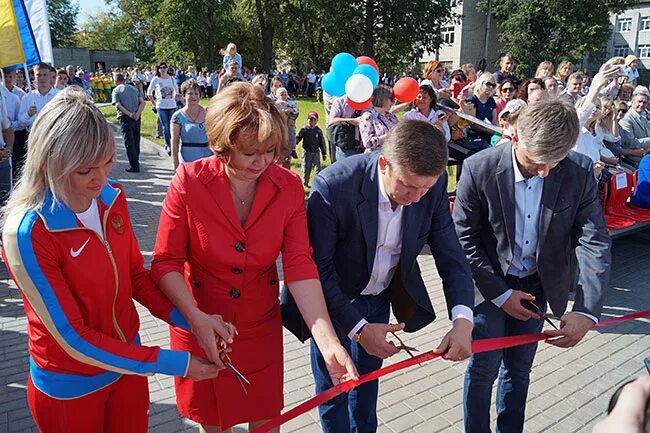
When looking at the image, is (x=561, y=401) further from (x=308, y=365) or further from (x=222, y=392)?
(x=222, y=392)

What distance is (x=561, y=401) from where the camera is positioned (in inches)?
139

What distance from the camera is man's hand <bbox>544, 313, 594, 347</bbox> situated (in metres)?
2.47

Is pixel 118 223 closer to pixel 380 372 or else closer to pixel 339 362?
pixel 339 362

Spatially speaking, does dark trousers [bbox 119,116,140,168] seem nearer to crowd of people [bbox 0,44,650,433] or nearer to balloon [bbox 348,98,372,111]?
balloon [bbox 348,98,372,111]

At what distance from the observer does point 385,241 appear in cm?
232

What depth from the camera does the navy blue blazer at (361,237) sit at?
2205mm

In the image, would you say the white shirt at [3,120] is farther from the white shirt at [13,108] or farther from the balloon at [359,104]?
the balloon at [359,104]

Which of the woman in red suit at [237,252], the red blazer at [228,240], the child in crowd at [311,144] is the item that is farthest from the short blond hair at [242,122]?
the child in crowd at [311,144]

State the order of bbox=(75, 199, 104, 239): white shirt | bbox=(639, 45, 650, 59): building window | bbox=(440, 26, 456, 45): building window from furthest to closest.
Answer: bbox=(639, 45, 650, 59): building window → bbox=(440, 26, 456, 45): building window → bbox=(75, 199, 104, 239): white shirt

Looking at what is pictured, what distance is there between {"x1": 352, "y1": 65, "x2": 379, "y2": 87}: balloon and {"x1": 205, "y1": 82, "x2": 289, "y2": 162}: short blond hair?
5709 mm

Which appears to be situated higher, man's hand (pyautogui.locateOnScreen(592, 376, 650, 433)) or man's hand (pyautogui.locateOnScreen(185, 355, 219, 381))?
man's hand (pyautogui.locateOnScreen(592, 376, 650, 433))

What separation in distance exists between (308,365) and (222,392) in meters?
1.90

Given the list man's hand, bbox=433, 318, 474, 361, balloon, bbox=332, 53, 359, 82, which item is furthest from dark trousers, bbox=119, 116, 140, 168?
man's hand, bbox=433, 318, 474, 361

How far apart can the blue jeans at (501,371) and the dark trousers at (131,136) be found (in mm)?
9622
